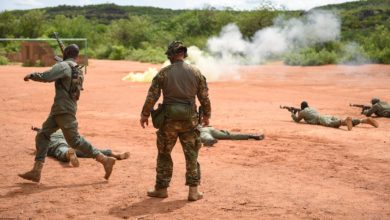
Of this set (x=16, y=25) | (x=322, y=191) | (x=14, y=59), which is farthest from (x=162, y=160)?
(x=16, y=25)

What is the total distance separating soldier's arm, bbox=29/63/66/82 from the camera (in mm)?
6412

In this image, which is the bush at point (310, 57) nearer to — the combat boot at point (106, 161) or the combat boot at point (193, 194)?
the combat boot at point (106, 161)

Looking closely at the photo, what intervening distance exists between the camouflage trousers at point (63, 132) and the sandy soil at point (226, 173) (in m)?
0.47

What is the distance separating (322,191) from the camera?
21.9ft

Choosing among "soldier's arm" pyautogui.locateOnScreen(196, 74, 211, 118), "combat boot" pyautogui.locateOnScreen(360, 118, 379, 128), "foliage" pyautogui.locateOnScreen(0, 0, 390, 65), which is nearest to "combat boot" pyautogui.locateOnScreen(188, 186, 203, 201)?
"soldier's arm" pyautogui.locateOnScreen(196, 74, 211, 118)

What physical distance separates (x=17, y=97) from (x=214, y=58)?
1463cm

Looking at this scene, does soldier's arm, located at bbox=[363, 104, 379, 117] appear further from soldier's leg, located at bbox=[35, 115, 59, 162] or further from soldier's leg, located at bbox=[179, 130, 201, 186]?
soldier's leg, located at bbox=[35, 115, 59, 162]

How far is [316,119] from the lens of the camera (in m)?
12.4

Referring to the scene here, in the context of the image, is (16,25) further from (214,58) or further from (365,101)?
(365,101)

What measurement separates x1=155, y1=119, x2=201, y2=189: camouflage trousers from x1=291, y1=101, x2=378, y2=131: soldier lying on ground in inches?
249

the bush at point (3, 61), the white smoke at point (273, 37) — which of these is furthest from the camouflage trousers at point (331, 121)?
the bush at point (3, 61)

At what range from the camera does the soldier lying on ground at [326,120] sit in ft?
38.6

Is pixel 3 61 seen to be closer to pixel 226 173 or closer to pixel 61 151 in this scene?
pixel 61 151

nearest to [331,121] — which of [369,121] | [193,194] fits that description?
[369,121]
